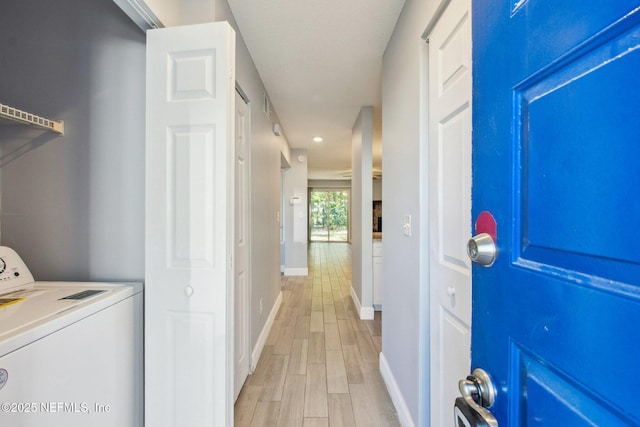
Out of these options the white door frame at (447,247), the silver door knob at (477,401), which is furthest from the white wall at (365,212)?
the silver door knob at (477,401)

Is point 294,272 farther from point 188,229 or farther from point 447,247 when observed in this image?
point 447,247

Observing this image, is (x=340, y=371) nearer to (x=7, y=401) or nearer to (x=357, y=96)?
(x=7, y=401)

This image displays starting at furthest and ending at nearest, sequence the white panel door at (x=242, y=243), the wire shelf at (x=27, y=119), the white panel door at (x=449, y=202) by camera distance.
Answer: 1. the white panel door at (x=242, y=243)
2. the wire shelf at (x=27, y=119)
3. the white panel door at (x=449, y=202)

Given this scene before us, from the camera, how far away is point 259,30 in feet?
6.37

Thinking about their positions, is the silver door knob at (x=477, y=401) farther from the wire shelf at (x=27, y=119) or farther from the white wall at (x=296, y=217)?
the white wall at (x=296, y=217)

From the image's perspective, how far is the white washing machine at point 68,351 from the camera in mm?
819

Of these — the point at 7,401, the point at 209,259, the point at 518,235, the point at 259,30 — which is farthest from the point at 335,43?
the point at 7,401

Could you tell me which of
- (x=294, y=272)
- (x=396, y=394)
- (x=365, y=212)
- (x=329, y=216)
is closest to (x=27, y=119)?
(x=396, y=394)

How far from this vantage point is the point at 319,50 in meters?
2.19

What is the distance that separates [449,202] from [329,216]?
1090cm

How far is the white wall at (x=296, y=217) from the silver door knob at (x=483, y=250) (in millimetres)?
5292

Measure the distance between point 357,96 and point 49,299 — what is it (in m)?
2.97

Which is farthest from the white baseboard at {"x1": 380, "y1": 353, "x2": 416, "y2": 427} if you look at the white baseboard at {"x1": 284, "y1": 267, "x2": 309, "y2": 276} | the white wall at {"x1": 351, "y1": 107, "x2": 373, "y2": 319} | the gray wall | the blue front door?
the white baseboard at {"x1": 284, "y1": 267, "x2": 309, "y2": 276}

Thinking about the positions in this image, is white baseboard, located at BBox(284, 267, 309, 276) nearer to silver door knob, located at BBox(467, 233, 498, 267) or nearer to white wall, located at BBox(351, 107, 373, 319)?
white wall, located at BBox(351, 107, 373, 319)
